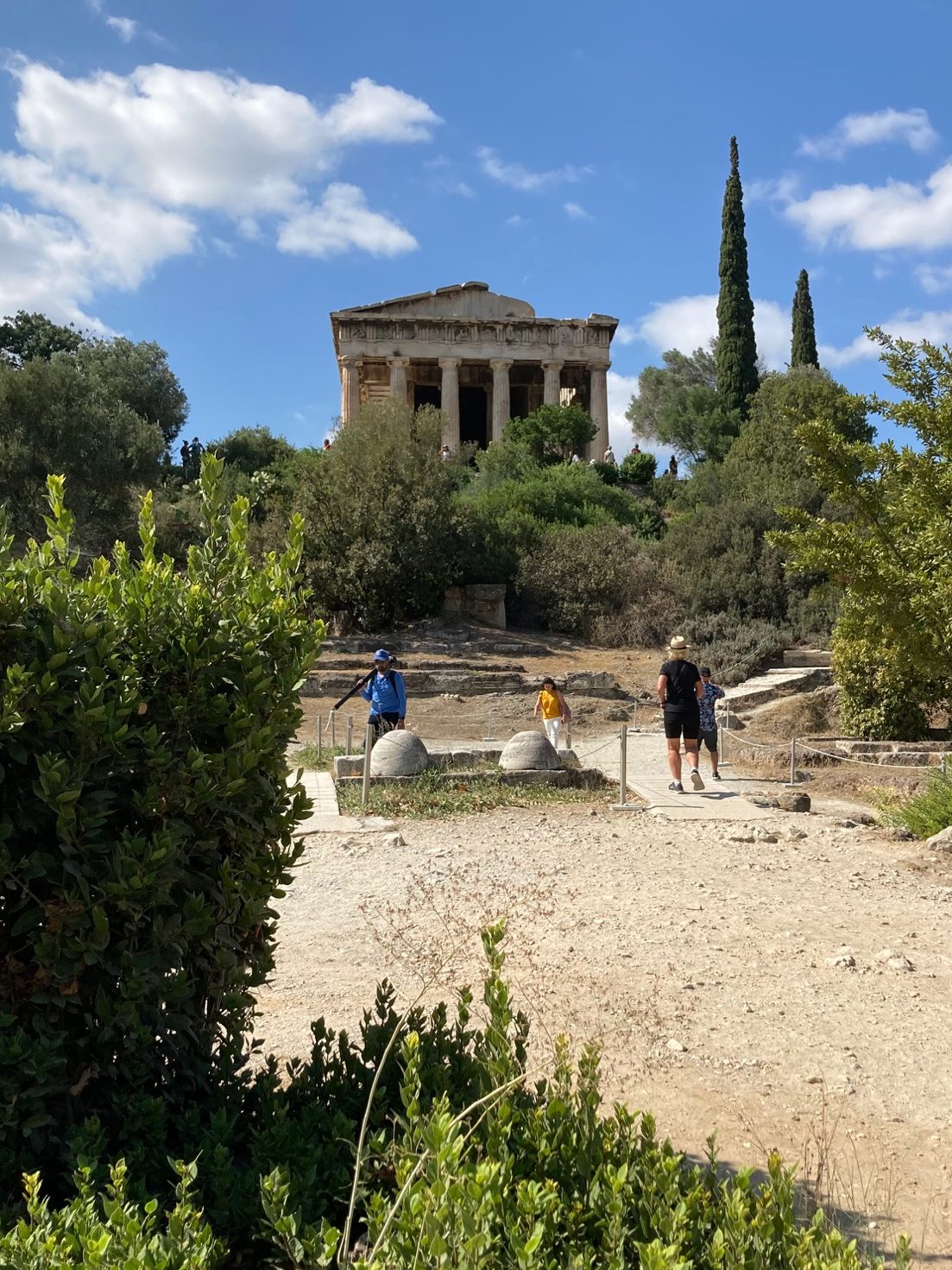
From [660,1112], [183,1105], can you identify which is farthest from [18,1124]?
[660,1112]

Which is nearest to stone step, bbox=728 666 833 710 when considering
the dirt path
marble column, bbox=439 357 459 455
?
the dirt path

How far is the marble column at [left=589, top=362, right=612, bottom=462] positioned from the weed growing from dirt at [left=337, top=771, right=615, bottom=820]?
37.9m

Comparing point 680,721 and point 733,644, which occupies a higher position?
point 733,644

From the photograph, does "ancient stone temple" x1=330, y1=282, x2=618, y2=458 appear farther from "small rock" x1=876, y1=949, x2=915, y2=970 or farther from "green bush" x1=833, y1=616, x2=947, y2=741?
"small rock" x1=876, y1=949, x2=915, y2=970

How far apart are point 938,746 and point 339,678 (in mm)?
11395

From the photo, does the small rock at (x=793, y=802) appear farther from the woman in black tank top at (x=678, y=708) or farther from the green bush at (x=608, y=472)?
the green bush at (x=608, y=472)

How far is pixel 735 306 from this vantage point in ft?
142

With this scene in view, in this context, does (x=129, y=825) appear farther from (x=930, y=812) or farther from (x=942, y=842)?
(x=930, y=812)

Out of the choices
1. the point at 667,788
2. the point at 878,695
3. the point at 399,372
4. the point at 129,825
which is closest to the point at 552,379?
the point at 399,372

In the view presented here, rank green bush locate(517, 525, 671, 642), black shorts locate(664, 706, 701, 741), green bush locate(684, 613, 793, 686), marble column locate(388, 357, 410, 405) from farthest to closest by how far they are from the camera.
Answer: marble column locate(388, 357, 410, 405)
green bush locate(517, 525, 671, 642)
green bush locate(684, 613, 793, 686)
black shorts locate(664, 706, 701, 741)

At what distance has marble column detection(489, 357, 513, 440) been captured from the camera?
155 ft

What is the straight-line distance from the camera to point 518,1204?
2225 millimetres

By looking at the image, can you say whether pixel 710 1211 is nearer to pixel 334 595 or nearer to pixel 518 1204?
pixel 518 1204

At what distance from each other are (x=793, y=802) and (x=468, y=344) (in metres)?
40.3
